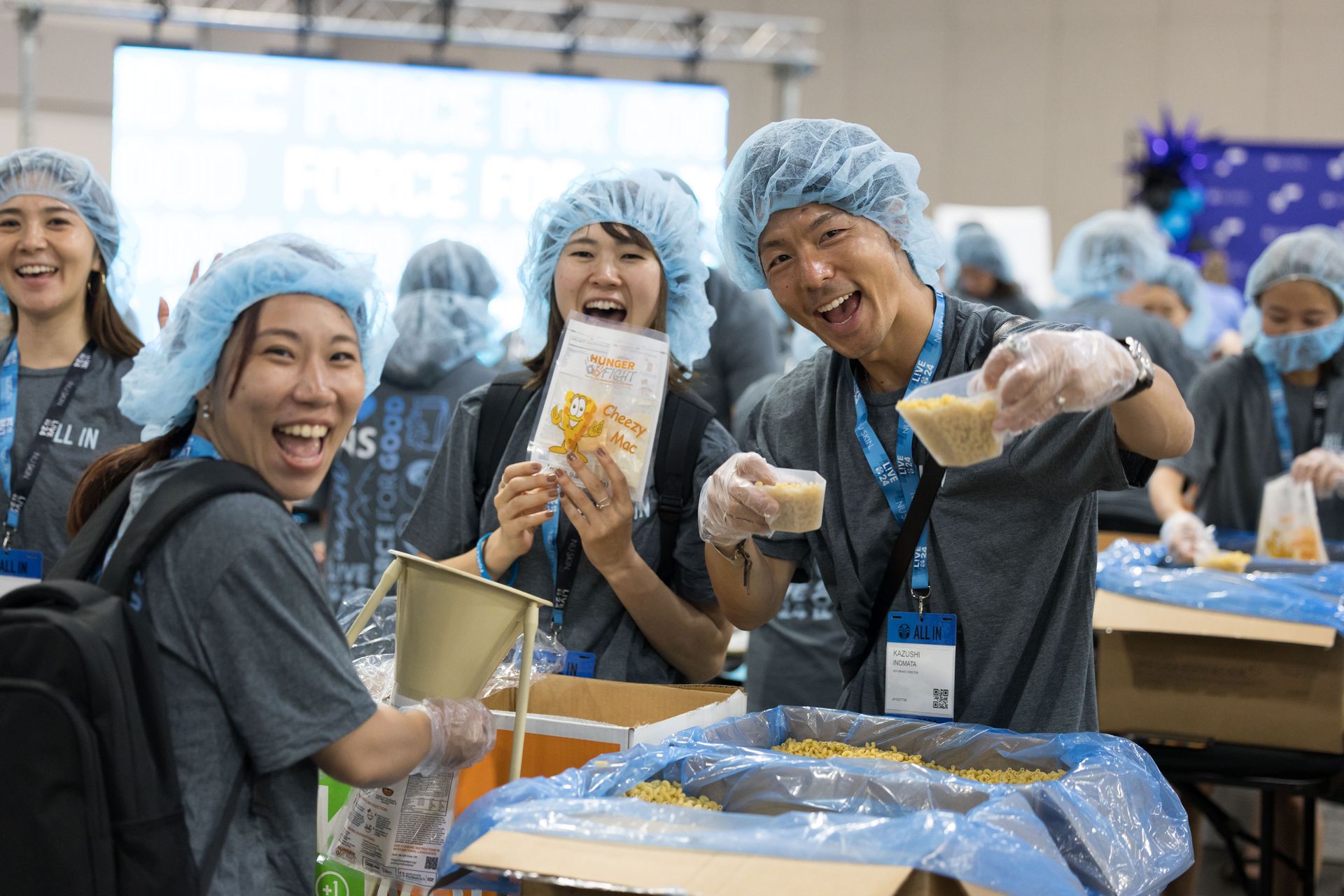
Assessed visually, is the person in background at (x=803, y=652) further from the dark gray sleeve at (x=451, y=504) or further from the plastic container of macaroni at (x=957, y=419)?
the plastic container of macaroni at (x=957, y=419)

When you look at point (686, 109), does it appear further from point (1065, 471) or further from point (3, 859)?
point (3, 859)

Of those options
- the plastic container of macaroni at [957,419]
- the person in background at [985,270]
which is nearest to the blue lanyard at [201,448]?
the plastic container of macaroni at [957,419]

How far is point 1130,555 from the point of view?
145 inches

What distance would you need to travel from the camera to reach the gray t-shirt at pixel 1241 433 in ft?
13.8

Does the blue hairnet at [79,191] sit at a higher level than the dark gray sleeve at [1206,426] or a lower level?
higher

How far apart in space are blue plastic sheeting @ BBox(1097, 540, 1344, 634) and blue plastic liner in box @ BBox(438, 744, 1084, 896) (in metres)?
1.47

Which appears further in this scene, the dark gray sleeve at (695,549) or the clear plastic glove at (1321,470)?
the clear plastic glove at (1321,470)

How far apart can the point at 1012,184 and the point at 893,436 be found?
10098 millimetres

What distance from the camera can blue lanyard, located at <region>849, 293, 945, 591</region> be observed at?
2072 millimetres

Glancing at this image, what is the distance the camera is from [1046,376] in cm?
160

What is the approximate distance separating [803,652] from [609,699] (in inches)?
53.7

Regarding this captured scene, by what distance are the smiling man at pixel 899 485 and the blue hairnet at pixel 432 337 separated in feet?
6.34

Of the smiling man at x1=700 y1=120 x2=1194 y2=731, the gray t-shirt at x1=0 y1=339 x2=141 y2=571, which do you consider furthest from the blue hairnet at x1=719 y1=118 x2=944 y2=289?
the gray t-shirt at x1=0 y1=339 x2=141 y2=571

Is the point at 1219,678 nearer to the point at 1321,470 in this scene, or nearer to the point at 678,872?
the point at 1321,470
